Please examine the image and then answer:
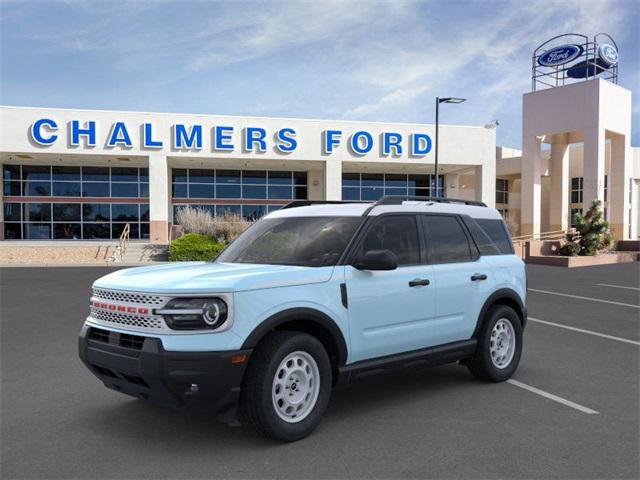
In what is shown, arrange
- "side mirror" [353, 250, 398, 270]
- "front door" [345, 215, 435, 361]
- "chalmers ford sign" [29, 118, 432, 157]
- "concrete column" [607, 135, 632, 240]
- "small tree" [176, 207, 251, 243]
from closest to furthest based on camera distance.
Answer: "side mirror" [353, 250, 398, 270], "front door" [345, 215, 435, 361], "small tree" [176, 207, 251, 243], "chalmers ford sign" [29, 118, 432, 157], "concrete column" [607, 135, 632, 240]

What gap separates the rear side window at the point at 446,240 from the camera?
18.2 feet

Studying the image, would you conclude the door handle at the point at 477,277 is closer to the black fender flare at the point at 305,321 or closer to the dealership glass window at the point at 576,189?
the black fender flare at the point at 305,321

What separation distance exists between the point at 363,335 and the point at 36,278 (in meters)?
16.3

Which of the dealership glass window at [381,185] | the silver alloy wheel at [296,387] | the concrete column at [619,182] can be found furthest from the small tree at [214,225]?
the concrete column at [619,182]

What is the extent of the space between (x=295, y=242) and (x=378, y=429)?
1.80m

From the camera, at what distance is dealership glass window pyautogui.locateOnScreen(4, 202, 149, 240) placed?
35.1 meters

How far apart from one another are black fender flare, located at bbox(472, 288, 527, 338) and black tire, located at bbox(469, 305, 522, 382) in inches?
3.3

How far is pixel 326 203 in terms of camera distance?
5742 mm

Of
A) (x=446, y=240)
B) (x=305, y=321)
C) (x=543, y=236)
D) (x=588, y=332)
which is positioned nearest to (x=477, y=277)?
(x=446, y=240)

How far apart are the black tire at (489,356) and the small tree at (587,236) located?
863 inches

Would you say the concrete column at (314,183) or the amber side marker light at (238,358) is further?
the concrete column at (314,183)

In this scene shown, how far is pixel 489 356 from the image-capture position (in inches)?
232

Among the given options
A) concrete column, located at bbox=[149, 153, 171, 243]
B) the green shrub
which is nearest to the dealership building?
concrete column, located at bbox=[149, 153, 171, 243]

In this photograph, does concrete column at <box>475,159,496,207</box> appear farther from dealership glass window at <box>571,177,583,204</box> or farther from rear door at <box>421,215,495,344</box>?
rear door at <box>421,215,495,344</box>
